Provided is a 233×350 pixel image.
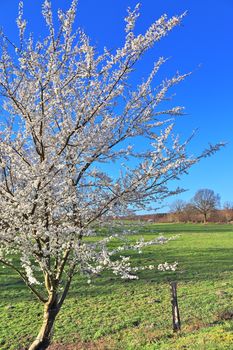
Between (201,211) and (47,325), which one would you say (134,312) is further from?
(201,211)

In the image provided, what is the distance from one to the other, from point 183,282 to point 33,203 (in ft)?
41.5

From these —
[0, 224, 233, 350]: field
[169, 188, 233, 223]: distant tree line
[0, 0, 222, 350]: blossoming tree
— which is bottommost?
[0, 224, 233, 350]: field

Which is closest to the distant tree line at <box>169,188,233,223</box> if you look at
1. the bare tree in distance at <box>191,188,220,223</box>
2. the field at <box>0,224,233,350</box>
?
the bare tree in distance at <box>191,188,220,223</box>

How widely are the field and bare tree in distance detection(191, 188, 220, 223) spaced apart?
5353 cm

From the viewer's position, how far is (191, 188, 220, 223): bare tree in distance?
71625 millimetres

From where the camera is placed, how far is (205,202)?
72438 millimetres

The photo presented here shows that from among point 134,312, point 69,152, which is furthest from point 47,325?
point 134,312

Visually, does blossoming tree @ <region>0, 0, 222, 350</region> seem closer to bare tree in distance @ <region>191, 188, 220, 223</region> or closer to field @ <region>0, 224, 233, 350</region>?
field @ <region>0, 224, 233, 350</region>

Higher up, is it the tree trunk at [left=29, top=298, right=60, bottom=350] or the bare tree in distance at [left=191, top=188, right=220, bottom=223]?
the bare tree in distance at [left=191, top=188, right=220, bottom=223]

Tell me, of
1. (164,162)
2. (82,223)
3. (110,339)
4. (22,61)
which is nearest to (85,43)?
(22,61)

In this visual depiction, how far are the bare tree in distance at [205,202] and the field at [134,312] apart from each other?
53.5 meters

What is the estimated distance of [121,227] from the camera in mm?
5348

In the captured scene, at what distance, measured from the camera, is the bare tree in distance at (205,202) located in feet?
235

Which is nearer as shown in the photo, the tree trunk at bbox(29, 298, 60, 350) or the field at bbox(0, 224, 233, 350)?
the tree trunk at bbox(29, 298, 60, 350)
